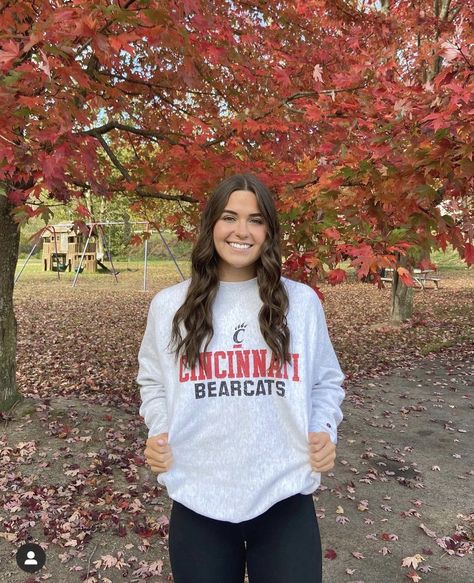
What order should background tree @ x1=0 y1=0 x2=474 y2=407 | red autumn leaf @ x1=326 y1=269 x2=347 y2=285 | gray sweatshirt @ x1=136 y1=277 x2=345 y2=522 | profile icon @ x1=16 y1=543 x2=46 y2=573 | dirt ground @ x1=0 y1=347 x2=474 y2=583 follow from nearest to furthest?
gray sweatshirt @ x1=136 y1=277 x2=345 y2=522 < background tree @ x1=0 y1=0 x2=474 y2=407 < profile icon @ x1=16 y1=543 x2=46 y2=573 < dirt ground @ x1=0 y1=347 x2=474 y2=583 < red autumn leaf @ x1=326 y1=269 x2=347 y2=285

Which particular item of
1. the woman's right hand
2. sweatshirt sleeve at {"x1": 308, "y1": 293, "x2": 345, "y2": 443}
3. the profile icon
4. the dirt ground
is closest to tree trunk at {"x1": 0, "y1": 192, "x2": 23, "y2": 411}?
the dirt ground

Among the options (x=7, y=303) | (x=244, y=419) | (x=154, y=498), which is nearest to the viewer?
(x=244, y=419)

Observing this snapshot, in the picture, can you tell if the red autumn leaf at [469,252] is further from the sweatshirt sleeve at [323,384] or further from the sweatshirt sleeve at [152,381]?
the sweatshirt sleeve at [152,381]

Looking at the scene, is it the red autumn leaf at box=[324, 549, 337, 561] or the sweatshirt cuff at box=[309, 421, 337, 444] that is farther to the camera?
the red autumn leaf at box=[324, 549, 337, 561]

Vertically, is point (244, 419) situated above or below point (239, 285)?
below

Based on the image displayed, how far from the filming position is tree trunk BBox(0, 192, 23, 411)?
5017 mm

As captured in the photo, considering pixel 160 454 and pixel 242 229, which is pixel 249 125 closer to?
pixel 242 229

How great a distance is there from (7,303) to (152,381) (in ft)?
12.9

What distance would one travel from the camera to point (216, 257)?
1.83 metres

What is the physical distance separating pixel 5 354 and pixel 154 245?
29479mm

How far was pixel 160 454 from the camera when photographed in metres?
1.65

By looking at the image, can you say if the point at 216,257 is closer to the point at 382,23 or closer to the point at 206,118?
the point at 206,118

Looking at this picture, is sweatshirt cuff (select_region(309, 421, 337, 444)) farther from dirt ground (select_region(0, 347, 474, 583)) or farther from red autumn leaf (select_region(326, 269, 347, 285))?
red autumn leaf (select_region(326, 269, 347, 285))

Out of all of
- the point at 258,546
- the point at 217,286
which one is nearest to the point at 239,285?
the point at 217,286
